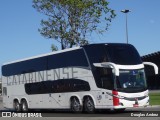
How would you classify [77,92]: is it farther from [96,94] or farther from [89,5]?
[89,5]

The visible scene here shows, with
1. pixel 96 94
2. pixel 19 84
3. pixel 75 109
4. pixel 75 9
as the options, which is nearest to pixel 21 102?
pixel 19 84

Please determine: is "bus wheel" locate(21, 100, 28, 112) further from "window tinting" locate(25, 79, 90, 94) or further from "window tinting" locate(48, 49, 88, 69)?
"window tinting" locate(48, 49, 88, 69)

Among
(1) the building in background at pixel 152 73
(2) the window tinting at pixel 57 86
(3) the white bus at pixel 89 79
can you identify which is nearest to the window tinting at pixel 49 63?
(3) the white bus at pixel 89 79

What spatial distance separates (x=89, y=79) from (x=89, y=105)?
143 centimetres

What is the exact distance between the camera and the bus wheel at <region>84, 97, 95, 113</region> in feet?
73.8

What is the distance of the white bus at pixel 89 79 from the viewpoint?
2133 cm

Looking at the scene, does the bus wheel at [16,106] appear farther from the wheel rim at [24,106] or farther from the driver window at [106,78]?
the driver window at [106,78]

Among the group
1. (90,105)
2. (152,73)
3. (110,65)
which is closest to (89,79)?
(90,105)

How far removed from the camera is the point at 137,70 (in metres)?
22.0

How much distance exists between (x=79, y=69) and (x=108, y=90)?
2.46 m

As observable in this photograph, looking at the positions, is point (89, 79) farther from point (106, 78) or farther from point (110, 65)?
point (110, 65)

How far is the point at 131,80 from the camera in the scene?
71.0 ft

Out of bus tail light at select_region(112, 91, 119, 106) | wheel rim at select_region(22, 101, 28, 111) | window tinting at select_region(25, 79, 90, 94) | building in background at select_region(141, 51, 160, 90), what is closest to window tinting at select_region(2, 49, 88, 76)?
window tinting at select_region(25, 79, 90, 94)

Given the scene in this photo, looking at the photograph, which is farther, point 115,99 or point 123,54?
point 123,54
